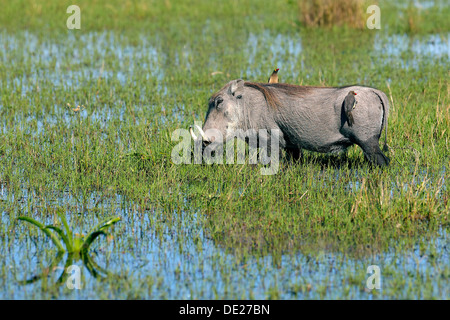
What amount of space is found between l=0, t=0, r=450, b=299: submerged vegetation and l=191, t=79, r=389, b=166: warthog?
25 centimetres

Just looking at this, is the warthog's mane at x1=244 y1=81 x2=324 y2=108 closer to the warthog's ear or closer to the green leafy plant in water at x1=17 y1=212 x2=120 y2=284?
the warthog's ear

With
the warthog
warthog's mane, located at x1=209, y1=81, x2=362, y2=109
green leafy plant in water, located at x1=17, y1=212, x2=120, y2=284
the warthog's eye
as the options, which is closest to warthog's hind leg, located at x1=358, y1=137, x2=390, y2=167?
the warthog

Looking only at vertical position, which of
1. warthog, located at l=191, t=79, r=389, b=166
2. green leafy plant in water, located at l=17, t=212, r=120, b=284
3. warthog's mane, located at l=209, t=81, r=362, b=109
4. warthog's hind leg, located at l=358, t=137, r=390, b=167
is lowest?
green leafy plant in water, located at l=17, t=212, r=120, b=284

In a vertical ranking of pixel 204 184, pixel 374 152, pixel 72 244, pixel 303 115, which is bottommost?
pixel 72 244

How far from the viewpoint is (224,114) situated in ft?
19.6

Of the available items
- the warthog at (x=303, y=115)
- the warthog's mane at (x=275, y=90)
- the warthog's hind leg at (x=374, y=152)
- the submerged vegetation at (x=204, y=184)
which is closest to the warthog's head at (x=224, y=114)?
the warthog at (x=303, y=115)

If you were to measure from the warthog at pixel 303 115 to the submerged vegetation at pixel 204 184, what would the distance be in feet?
0.83

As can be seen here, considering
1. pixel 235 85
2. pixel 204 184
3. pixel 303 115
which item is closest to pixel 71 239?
pixel 204 184

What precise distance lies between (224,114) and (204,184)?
668mm

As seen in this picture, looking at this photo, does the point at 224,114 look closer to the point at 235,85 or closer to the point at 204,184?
the point at 235,85

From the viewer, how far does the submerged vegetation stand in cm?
404

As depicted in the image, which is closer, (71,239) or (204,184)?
(71,239)
